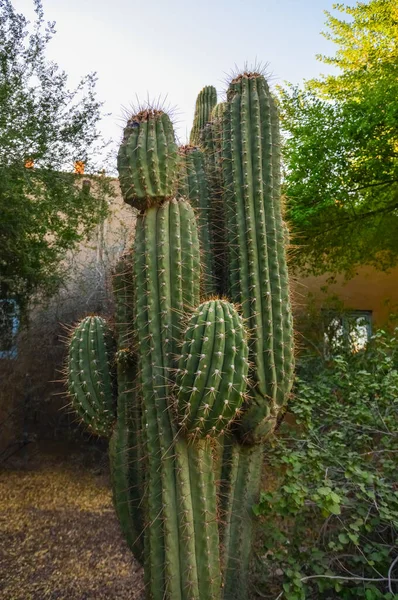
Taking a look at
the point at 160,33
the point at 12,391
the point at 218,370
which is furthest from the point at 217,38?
the point at 12,391

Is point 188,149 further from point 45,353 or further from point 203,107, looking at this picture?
point 45,353

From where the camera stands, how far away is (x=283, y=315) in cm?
303

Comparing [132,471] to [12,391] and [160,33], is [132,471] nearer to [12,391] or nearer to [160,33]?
[160,33]

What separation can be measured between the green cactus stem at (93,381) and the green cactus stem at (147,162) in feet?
3.21

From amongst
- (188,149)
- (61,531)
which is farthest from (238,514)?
(61,531)

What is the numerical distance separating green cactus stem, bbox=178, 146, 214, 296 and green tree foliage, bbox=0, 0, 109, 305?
348cm

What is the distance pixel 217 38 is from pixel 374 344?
12.5ft

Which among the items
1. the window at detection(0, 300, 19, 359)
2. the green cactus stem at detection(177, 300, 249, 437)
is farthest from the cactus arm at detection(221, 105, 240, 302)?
the window at detection(0, 300, 19, 359)

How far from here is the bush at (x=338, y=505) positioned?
123 inches

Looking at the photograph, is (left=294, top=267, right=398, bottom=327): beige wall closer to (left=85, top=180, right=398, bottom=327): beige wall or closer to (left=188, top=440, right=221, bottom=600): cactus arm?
(left=85, top=180, right=398, bottom=327): beige wall

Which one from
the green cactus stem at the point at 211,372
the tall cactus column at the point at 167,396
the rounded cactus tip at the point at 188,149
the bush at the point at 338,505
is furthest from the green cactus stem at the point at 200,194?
the bush at the point at 338,505

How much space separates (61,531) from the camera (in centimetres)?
578

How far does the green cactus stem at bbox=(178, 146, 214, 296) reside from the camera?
10.4 ft

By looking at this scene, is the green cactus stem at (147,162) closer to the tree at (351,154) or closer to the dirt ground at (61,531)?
the dirt ground at (61,531)
